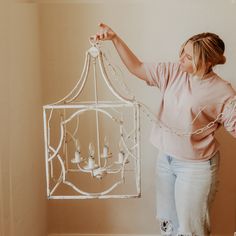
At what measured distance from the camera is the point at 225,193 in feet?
6.49

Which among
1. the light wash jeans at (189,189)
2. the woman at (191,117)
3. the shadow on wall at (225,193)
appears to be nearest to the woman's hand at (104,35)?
the woman at (191,117)

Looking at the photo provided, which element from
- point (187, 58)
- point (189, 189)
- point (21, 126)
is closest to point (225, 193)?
point (189, 189)

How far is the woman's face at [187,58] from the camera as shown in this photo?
1430mm

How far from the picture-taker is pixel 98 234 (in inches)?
81.8

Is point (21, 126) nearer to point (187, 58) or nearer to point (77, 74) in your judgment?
point (77, 74)

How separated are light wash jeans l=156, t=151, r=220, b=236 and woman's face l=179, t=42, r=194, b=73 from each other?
35 cm

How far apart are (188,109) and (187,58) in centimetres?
19

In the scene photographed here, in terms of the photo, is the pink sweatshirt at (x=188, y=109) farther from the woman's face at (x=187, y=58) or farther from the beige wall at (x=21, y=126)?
the beige wall at (x=21, y=126)

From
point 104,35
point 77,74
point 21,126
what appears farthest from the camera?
point 77,74

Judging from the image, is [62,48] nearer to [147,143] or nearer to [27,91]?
[27,91]

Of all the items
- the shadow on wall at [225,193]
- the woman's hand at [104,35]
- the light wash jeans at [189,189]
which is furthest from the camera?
the shadow on wall at [225,193]

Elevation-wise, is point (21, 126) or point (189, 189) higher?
point (21, 126)

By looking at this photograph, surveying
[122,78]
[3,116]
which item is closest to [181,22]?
[122,78]

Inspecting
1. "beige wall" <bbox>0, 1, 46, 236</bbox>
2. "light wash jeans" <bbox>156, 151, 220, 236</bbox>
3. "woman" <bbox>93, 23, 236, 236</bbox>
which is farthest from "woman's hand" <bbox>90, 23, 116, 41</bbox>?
"light wash jeans" <bbox>156, 151, 220, 236</bbox>
